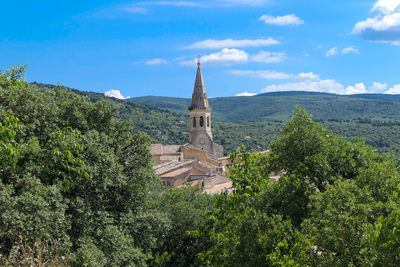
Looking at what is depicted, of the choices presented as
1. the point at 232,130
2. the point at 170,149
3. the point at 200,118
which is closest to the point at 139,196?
the point at 200,118

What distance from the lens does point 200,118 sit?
65062 millimetres

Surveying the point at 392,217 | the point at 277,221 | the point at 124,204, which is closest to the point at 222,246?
the point at 277,221

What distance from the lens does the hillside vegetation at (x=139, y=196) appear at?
8844mm

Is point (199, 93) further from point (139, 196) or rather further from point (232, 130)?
point (232, 130)

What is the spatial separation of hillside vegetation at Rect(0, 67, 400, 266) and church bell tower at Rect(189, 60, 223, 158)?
48118mm

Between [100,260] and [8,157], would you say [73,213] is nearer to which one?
[100,260]

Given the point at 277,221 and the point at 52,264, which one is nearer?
the point at 52,264

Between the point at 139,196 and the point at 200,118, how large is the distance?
5066 cm

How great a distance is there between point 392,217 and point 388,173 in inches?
291

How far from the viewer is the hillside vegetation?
884cm

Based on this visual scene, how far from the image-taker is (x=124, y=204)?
14289mm

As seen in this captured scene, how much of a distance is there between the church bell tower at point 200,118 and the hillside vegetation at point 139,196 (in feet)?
158

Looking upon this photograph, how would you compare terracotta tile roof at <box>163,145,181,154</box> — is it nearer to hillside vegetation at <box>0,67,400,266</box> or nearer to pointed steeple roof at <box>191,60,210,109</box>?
pointed steeple roof at <box>191,60,210,109</box>

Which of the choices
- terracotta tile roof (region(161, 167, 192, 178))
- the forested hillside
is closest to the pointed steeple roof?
terracotta tile roof (region(161, 167, 192, 178))
